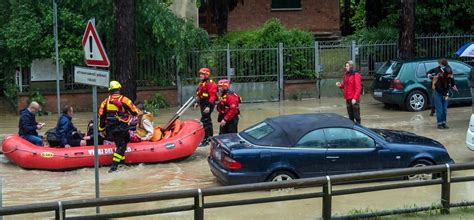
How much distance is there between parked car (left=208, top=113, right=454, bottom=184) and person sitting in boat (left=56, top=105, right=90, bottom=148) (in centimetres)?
315

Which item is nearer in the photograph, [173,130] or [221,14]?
[173,130]

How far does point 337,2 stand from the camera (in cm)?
3388

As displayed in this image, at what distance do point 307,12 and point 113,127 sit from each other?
72.1 feet

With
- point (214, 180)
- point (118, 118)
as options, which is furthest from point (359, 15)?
A: point (214, 180)

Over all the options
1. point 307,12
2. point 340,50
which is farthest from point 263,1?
point 340,50

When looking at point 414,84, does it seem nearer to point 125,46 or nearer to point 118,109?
point 125,46

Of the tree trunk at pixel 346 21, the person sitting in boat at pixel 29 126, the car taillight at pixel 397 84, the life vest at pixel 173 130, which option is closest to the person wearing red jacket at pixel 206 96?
the life vest at pixel 173 130

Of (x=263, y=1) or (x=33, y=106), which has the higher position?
(x=263, y=1)

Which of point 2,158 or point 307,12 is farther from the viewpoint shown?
point 307,12

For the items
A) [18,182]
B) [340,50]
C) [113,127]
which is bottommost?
[18,182]

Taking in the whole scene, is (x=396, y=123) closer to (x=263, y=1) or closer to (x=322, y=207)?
(x=322, y=207)

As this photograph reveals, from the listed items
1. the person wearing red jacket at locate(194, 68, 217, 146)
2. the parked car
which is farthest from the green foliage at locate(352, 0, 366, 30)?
the parked car

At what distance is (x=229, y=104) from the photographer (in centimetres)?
1405

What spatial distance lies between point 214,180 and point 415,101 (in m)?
8.98
